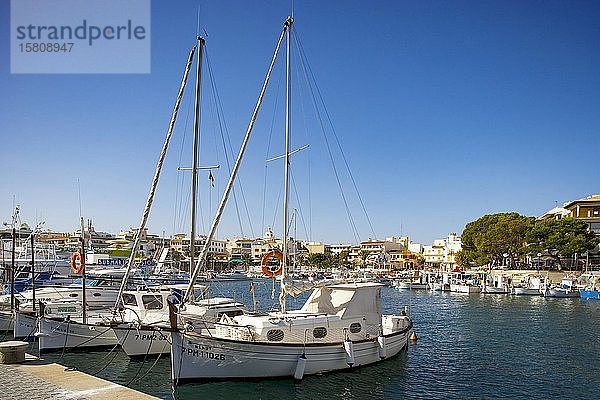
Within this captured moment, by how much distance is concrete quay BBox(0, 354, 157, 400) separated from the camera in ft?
45.4

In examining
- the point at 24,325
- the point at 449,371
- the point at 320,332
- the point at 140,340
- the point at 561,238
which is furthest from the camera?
the point at 561,238

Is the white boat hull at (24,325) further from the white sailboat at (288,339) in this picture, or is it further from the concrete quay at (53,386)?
the concrete quay at (53,386)

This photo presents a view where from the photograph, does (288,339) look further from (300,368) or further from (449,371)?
(449,371)

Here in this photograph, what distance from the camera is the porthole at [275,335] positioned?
22.6 metres

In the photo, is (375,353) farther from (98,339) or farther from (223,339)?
(98,339)

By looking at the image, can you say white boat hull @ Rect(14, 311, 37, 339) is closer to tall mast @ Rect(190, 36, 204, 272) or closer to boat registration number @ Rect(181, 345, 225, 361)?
tall mast @ Rect(190, 36, 204, 272)

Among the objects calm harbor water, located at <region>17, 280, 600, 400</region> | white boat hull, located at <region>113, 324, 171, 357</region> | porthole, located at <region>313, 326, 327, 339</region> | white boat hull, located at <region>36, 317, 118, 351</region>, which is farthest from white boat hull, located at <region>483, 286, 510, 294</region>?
white boat hull, located at <region>113, 324, 171, 357</region>

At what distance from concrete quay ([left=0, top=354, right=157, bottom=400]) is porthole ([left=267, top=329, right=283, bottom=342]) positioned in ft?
26.4

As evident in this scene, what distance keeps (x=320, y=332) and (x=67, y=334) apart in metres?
13.2

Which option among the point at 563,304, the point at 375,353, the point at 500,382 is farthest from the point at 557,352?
the point at 563,304

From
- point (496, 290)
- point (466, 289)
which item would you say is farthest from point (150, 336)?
point (496, 290)

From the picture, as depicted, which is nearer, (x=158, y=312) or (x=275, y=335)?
(x=275, y=335)

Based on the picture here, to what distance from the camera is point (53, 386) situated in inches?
582

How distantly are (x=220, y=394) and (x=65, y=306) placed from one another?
17.9 meters
